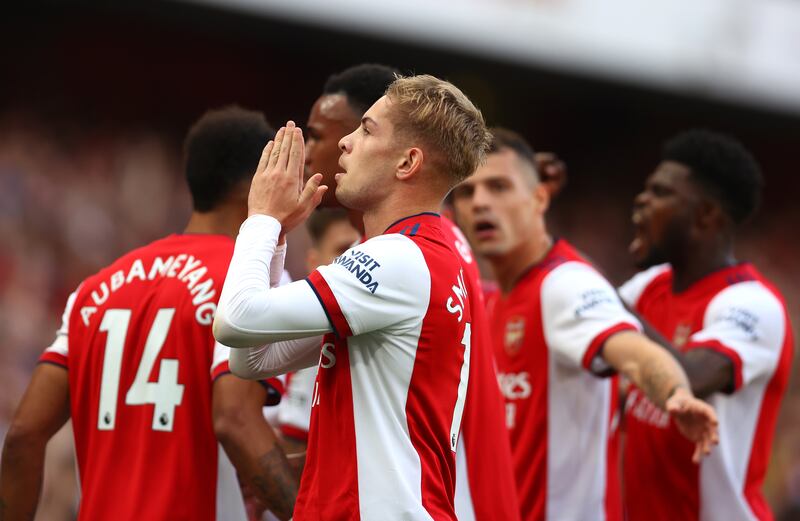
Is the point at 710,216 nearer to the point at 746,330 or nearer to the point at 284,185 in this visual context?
the point at 746,330

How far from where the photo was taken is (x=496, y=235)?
6121mm

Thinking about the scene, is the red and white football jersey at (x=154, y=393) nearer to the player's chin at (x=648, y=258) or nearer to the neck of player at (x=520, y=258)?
the neck of player at (x=520, y=258)

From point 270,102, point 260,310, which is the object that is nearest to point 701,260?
point 260,310

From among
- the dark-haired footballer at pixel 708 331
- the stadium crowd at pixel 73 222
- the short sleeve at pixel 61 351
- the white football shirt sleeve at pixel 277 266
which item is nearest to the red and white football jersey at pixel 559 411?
the dark-haired footballer at pixel 708 331

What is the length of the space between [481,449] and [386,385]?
1163 mm

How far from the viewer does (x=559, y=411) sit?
5652mm

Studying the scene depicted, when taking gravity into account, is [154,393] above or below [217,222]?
below

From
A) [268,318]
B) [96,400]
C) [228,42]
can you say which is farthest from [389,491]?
[228,42]

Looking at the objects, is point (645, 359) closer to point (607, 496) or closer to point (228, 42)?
point (607, 496)

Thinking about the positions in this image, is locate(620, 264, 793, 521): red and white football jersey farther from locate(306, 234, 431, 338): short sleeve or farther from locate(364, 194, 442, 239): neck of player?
locate(306, 234, 431, 338): short sleeve

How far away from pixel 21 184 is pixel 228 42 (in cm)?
628

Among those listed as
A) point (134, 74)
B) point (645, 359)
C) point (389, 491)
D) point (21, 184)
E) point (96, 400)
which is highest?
point (134, 74)

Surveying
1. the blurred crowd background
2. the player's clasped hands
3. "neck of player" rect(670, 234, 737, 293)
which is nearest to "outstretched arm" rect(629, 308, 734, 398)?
"neck of player" rect(670, 234, 737, 293)

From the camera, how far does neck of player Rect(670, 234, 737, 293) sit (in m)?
6.36
